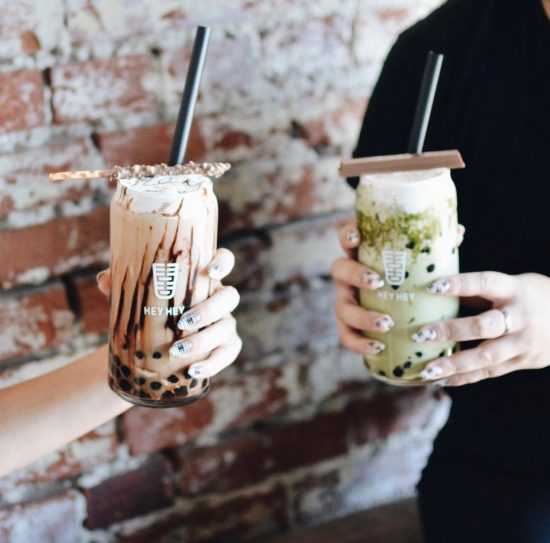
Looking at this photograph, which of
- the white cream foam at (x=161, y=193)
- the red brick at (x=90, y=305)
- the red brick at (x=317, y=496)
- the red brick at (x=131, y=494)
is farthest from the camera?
the red brick at (x=317, y=496)

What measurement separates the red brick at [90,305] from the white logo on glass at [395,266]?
0.45 m

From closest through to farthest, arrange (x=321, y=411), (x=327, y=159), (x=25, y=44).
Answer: (x=25, y=44) < (x=327, y=159) < (x=321, y=411)

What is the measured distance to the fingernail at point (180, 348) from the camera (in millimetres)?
926

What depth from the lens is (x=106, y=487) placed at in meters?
1.34

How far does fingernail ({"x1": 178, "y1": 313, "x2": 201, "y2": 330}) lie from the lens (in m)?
A: 0.92

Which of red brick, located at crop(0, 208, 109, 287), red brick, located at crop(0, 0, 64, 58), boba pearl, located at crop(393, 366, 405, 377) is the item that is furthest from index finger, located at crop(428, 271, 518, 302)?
red brick, located at crop(0, 0, 64, 58)

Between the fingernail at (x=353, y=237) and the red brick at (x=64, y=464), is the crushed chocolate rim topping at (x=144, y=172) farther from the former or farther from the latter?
the red brick at (x=64, y=464)

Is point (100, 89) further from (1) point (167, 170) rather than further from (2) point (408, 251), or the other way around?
(2) point (408, 251)

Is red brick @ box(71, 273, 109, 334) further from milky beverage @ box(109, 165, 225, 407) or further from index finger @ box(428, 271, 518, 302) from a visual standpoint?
index finger @ box(428, 271, 518, 302)

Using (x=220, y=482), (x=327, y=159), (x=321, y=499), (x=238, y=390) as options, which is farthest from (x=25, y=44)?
(x=321, y=499)

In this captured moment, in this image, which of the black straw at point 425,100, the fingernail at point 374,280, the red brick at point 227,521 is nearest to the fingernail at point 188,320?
the fingernail at point 374,280

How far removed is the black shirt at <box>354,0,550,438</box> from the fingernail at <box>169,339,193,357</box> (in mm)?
512

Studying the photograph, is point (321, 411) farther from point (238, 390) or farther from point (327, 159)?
point (327, 159)

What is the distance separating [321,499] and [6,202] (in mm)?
792
